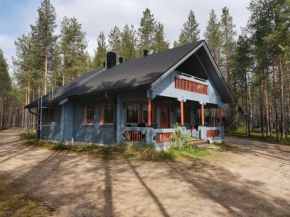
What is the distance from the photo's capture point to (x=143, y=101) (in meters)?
12.3

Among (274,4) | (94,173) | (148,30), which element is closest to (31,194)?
(94,173)

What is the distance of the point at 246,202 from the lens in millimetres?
4379

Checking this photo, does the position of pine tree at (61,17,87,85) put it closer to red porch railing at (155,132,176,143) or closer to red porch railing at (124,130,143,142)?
red porch railing at (124,130,143,142)

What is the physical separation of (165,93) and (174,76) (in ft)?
4.72

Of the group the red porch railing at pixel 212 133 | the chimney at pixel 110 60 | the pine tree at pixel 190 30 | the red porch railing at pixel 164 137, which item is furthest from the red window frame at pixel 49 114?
the pine tree at pixel 190 30

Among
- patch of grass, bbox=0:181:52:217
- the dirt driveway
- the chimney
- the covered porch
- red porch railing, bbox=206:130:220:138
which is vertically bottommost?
the dirt driveway

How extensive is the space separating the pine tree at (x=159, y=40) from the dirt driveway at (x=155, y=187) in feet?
88.0

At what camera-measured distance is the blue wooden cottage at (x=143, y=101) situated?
1058cm

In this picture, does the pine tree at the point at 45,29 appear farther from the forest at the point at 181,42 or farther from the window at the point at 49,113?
the window at the point at 49,113

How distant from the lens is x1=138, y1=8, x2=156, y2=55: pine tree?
3100 centimetres

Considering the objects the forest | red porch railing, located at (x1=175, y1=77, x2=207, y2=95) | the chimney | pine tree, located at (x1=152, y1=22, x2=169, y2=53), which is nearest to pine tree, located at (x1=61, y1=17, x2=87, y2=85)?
the forest

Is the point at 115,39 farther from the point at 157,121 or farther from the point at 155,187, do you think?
the point at 155,187

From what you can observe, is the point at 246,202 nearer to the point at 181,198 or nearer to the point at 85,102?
the point at 181,198

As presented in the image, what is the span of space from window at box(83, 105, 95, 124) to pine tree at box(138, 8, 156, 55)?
830 inches
